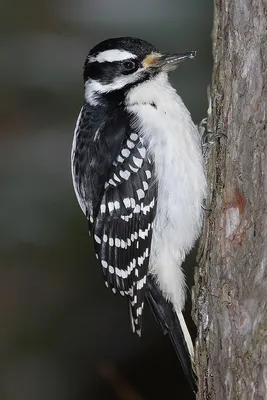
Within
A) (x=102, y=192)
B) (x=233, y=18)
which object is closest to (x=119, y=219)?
(x=102, y=192)

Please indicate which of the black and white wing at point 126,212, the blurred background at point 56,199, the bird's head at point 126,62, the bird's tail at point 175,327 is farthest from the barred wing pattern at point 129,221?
the blurred background at point 56,199

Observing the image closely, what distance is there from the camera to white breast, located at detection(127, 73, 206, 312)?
2.60 m

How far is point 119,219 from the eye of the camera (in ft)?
8.88

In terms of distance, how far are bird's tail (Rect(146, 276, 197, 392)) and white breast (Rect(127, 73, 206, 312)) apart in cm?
9

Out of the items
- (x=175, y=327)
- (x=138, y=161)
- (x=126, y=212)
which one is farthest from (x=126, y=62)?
(x=175, y=327)

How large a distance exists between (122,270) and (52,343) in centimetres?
231

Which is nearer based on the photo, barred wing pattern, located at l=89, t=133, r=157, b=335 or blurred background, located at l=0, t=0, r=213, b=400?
barred wing pattern, located at l=89, t=133, r=157, b=335

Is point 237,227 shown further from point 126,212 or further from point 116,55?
point 116,55

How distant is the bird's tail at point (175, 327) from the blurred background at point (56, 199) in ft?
6.43

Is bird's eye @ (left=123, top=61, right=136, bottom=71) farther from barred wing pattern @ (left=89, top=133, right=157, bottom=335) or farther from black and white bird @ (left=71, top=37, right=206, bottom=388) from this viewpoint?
barred wing pattern @ (left=89, top=133, right=157, bottom=335)

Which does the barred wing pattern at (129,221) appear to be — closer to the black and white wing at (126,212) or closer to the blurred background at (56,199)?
the black and white wing at (126,212)

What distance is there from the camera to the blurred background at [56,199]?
4875 millimetres

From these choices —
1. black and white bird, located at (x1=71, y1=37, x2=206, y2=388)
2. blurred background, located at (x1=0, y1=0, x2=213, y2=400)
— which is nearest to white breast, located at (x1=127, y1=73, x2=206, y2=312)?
black and white bird, located at (x1=71, y1=37, x2=206, y2=388)

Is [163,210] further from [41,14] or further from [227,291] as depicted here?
[41,14]
